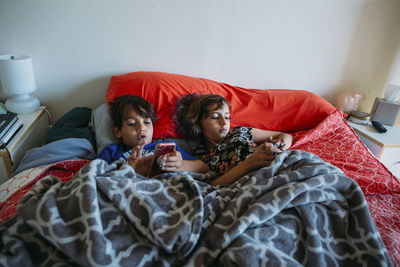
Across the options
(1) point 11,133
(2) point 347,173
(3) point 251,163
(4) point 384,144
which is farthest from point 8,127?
(4) point 384,144

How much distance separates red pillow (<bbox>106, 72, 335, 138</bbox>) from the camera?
1430 millimetres

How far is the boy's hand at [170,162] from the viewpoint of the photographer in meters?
1.05

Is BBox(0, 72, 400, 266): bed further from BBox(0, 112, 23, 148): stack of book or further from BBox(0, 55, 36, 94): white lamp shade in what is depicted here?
BBox(0, 55, 36, 94): white lamp shade

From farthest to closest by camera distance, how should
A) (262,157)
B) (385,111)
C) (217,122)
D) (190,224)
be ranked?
1. (385,111)
2. (217,122)
3. (262,157)
4. (190,224)

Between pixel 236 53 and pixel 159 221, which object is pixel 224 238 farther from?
pixel 236 53

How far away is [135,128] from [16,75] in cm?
71

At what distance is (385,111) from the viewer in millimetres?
1766

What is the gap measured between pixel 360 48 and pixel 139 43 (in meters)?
1.53

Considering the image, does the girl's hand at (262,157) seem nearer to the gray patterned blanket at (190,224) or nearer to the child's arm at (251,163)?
the child's arm at (251,163)

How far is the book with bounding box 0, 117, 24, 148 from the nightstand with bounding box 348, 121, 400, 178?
201 centimetres

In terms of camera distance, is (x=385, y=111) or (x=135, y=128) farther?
(x=385, y=111)

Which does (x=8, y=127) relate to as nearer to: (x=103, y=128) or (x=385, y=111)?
(x=103, y=128)

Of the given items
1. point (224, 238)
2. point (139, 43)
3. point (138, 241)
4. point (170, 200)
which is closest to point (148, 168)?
point (170, 200)

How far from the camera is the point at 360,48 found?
1807mm
